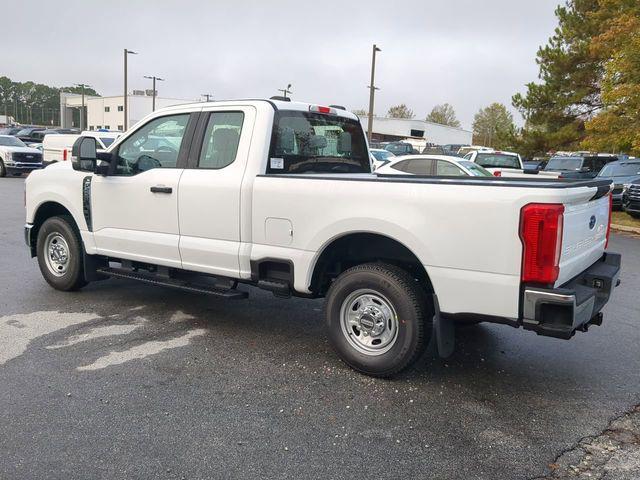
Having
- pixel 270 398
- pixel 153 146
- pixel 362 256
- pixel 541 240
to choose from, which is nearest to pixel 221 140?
pixel 153 146

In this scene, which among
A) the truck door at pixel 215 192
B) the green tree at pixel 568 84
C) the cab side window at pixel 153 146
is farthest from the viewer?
the green tree at pixel 568 84

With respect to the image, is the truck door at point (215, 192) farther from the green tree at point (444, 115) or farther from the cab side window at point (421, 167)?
the green tree at point (444, 115)

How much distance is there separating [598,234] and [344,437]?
2566 mm

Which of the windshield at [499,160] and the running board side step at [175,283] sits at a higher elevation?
the windshield at [499,160]

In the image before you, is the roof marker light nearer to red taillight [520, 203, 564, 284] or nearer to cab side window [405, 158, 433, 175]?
red taillight [520, 203, 564, 284]

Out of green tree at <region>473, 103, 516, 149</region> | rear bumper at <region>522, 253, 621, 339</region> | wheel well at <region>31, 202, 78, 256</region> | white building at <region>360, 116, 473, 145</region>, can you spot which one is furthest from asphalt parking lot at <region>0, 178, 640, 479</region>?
green tree at <region>473, 103, 516, 149</region>

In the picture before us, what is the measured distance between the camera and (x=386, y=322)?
4.31 m

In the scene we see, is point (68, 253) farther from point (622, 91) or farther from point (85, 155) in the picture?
point (622, 91)

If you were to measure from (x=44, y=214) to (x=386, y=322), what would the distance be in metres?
4.31

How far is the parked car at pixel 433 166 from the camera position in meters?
13.4

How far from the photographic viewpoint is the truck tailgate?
3.71m

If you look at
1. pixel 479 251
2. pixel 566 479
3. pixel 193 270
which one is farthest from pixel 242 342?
pixel 566 479

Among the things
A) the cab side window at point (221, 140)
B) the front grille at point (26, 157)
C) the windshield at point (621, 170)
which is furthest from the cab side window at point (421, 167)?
the front grille at point (26, 157)

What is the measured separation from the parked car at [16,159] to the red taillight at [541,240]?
76.8 ft
